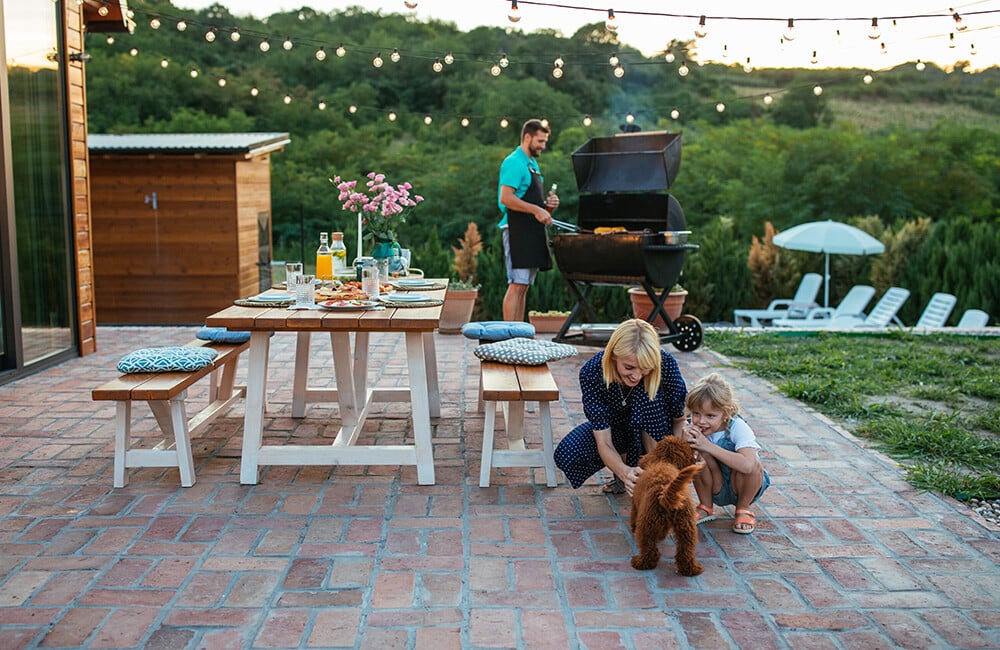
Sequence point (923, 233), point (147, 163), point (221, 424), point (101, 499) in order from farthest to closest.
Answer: point (923, 233)
point (147, 163)
point (221, 424)
point (101, 499)

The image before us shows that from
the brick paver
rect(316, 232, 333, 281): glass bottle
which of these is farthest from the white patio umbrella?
rect(316, 232, 333, 281): glass bottle

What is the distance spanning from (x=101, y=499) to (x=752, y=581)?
248 cm

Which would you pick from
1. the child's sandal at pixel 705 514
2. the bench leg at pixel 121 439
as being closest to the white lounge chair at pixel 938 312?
the child's sandal at pixel 705 514

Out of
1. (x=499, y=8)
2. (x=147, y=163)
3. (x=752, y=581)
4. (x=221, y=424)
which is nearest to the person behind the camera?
(x=752, y=581)

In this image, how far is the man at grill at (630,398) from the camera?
3291 millimetres

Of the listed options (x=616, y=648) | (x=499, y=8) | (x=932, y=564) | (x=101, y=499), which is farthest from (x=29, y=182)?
(x=499, y=8)

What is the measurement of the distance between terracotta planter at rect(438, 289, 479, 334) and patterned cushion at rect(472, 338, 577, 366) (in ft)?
11.6

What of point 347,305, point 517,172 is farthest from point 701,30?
point 347,305

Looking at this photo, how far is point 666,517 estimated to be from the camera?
9.52 ft

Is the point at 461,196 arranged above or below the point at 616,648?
above

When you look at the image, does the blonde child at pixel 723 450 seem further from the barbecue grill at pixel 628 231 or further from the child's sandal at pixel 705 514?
the barbecue grill at pixel 628 231

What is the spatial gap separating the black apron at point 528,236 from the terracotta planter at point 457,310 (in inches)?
50.6

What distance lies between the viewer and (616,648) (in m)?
2.43

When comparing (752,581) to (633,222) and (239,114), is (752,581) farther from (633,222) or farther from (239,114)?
(239,114)
